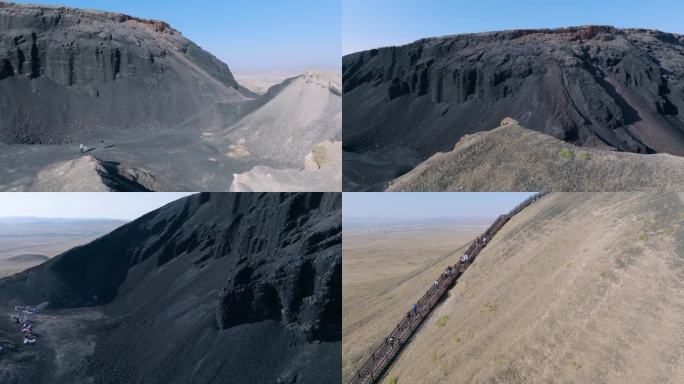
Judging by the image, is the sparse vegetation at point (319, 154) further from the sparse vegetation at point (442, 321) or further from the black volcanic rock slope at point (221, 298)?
Answer: the sparse vegetation at point (442, 321)

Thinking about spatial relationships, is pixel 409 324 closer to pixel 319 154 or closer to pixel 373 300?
pixel 373 300

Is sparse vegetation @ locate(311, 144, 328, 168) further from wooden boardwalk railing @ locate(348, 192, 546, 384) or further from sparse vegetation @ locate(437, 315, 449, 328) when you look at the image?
sparse vegetation @ locate(437, 315, 449, 328)

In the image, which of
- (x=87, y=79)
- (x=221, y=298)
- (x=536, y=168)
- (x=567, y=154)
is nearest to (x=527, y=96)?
(x=567, y=154)

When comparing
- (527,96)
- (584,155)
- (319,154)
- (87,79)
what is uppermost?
(87,79)

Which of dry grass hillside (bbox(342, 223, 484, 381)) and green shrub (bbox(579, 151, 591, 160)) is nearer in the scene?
dry grass hillside (bbox(342, 223, 484, 381))

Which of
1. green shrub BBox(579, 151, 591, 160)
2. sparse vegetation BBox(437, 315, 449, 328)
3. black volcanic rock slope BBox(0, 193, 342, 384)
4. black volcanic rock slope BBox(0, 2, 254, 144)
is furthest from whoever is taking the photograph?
black volcanic rock slope BBox(0, 2, 254, 144)

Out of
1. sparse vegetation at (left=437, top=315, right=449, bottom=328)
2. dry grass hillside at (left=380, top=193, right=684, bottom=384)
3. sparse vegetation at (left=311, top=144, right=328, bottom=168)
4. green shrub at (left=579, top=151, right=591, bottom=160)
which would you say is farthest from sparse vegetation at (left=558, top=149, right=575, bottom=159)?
sparse vegetation at (left=311, top=144, right=328, bottom=168)
